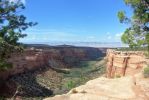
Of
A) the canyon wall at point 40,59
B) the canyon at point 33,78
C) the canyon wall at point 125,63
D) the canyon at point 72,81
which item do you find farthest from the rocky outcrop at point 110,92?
the canyon wall at point 125,63

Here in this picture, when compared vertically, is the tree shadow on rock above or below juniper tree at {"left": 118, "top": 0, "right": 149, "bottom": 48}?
below

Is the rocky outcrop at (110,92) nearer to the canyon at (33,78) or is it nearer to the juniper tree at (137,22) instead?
the juniper tree at (137,22)

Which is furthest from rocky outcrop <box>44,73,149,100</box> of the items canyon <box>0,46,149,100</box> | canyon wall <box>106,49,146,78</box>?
canyon wall <box>106,49,146,78</box>

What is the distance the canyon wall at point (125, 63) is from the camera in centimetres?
6941

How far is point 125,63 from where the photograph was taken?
76.2 metres

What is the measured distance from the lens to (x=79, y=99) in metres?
24.1

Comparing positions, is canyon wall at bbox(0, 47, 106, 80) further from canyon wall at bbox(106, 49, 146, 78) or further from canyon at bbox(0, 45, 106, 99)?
canyon wall at bbox(106, 49, 146, 78)

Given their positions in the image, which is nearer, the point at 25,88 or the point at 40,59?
the point at 25,88

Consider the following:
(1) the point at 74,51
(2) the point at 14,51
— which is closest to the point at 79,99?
(2) the point at 14,51

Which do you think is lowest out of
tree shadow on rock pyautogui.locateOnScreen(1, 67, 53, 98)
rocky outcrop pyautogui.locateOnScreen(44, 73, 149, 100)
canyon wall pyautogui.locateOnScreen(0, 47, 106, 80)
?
tree shadow on rock pyautogui.locateOnScreen(1, 67, 53, 98)

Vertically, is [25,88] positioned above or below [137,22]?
below

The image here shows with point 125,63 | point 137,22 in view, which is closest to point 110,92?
point 137,22

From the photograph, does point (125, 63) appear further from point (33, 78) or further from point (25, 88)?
point (33, 78)

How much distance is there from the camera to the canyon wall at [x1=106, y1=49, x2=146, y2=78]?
6941 centimetres
